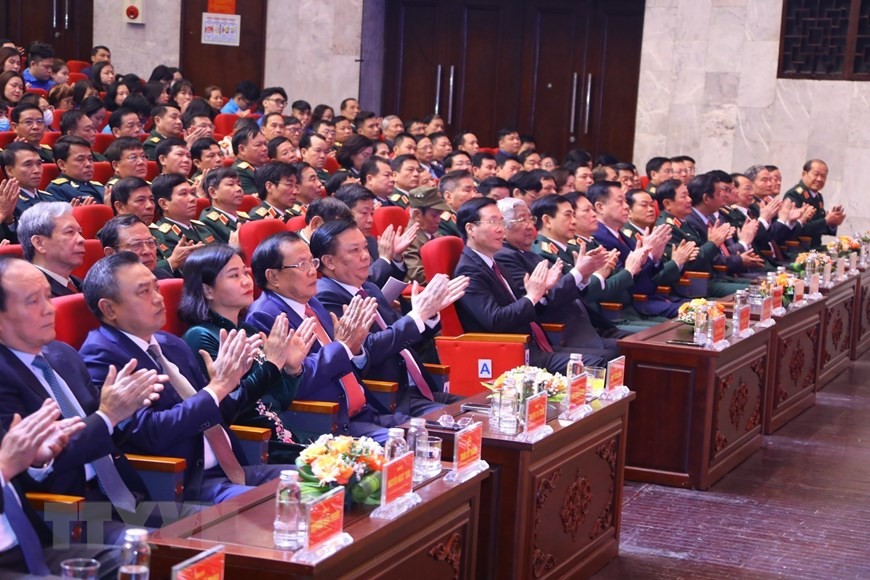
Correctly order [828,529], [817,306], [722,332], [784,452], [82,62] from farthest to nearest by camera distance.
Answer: [82,62] < [817,306] < [784,452] < [722,332] < [828,529]

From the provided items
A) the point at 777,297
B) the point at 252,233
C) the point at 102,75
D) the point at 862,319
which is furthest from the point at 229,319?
the point at 102,75

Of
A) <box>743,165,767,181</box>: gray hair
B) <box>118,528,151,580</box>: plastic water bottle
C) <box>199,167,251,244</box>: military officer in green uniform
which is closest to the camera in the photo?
<box>118,528,151,580</box>: plastic water bottle

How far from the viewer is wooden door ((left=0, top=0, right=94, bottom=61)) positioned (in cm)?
1280

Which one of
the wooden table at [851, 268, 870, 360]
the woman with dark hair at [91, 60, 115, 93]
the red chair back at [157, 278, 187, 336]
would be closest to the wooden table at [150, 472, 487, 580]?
the red chair back at [157, 278, 187, 336]

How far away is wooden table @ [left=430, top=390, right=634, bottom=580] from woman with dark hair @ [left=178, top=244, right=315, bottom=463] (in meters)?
0.44

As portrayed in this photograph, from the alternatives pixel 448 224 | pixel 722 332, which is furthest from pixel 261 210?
pixel 722 332

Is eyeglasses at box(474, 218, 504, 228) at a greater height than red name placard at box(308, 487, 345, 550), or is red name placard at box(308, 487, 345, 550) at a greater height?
eyeglasses at box(474, 218, 504, 228)

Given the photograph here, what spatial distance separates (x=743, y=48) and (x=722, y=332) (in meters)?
6.56

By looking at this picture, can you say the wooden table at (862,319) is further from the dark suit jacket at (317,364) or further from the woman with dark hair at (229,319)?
the woman with dark hair at (229,319)

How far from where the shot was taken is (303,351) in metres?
3.24

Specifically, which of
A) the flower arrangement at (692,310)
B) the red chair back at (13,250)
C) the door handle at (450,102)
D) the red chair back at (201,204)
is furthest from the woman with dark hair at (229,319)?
the door handle at (450,102)

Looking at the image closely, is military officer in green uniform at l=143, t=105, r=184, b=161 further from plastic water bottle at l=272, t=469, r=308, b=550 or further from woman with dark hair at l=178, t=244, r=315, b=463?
plastic water bottle at l=272, t=469, r=308, b=550

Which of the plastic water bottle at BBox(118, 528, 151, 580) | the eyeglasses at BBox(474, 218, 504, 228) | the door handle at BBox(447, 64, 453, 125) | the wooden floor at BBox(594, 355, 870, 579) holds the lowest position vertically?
the wooden floor at BBox(594, 355, 870, 579)

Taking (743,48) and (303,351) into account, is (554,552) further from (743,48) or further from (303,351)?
(743,48)
